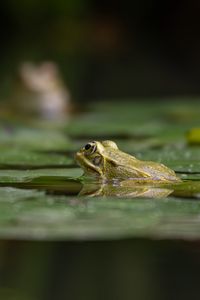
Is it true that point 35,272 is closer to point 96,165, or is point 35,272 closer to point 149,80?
point 96,165

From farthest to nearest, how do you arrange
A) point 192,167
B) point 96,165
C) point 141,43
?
point 141,43, point 192,167, point 96,165

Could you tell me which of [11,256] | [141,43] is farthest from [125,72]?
[11,256]

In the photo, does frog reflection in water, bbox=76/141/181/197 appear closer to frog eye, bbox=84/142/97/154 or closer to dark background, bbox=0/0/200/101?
frog eye, bbox=84/142/97/154

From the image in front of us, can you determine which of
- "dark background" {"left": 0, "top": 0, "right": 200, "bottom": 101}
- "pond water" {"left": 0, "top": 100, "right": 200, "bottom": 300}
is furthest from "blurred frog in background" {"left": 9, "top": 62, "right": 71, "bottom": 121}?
"pond water" {"left": 0, "top": 100, "right": 200, "bottom": 300}

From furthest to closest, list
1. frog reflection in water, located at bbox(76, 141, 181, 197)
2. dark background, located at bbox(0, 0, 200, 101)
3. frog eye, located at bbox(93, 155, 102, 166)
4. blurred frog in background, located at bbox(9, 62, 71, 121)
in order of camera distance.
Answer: dark background, located at bbox(0, 0, 200, 101) → blurred frog in background, located at bbox(9, 62, 71, 121) → frog eye, located at bbox(93, 155, 102, 166) → frog reflection in water, located at bbox(76, 141, 181, 197)

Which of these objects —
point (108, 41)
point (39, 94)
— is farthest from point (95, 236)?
point (108, 41)

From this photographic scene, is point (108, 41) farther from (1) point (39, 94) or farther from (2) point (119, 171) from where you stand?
(2) point (119, 171)

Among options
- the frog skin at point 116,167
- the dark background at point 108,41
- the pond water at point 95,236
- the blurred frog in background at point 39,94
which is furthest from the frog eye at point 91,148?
the dark background at point 108,41
